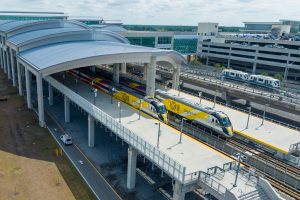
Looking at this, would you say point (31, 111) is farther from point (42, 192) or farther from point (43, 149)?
point (42, 192)

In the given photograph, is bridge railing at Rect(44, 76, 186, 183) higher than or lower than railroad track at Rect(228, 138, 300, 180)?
higher

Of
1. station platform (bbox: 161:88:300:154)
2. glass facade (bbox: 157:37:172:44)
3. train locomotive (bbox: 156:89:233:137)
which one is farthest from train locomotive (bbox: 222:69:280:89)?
glass facade (bbox: 157:37:172:44)

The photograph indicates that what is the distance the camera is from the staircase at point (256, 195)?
24.2 m

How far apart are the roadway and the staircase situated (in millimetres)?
14899

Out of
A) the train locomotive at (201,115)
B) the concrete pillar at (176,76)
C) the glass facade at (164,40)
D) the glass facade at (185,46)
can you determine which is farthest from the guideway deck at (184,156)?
the glass facade at (185,46)

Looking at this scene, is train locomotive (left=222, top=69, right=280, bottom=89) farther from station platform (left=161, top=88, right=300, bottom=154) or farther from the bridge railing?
the bridge railing

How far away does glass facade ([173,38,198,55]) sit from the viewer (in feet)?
473

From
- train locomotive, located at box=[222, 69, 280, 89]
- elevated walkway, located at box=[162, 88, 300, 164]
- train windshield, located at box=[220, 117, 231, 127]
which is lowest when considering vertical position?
elevated walkway, located at box=[162, 88, 300, 164]

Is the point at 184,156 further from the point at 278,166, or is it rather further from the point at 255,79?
the point at 255,79

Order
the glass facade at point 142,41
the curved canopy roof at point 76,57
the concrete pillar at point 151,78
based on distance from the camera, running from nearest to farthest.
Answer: the curved canopy roof at point 76,57
the concrete pillar at point 151,78
the glass facade at point 142,41

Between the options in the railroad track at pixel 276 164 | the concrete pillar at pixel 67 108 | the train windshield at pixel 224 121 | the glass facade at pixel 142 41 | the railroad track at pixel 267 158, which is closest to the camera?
the railroad track at pixel 276 164

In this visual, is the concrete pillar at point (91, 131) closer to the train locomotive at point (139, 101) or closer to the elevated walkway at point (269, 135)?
the train locomotive at point (139, 101)

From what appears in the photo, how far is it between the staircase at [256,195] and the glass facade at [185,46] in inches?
4882

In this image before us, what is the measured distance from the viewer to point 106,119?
125 ft
